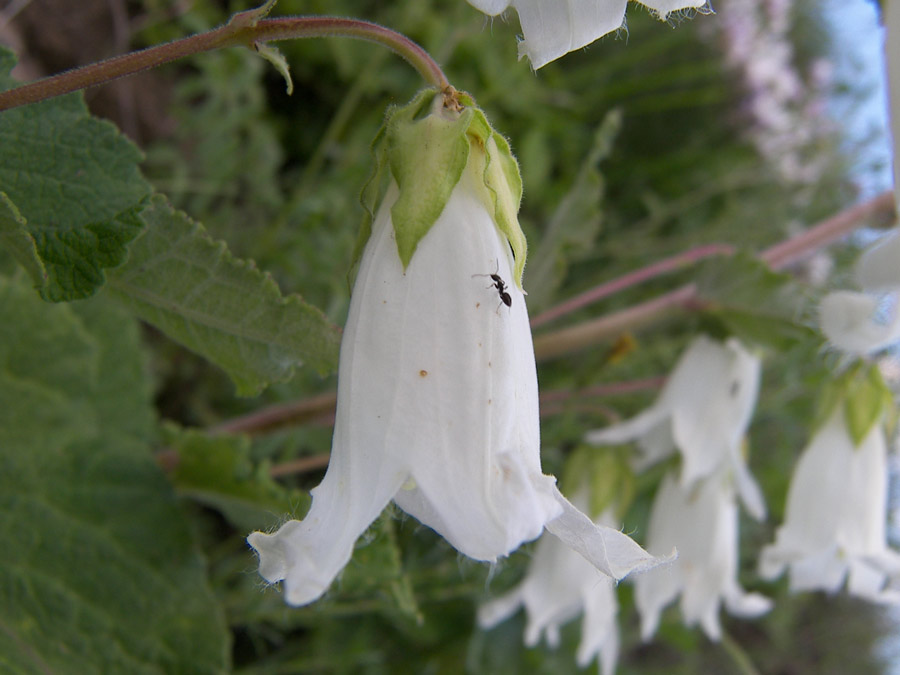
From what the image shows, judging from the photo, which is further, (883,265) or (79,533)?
(79,533)

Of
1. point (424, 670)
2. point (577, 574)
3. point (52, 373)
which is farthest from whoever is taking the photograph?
point (424, 670)

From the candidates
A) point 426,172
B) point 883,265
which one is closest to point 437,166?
point 426,172

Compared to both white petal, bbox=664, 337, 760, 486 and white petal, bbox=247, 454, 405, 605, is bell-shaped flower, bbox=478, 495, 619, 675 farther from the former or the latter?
white petal, bbox=247, 454, 405, 605

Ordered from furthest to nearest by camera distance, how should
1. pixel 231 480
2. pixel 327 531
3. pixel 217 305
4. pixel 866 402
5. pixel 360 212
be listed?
1. pixel 360 212
2. pixel 866 402
3. pixel 231 480
4. pixel 217 305
5. pixel 327 531

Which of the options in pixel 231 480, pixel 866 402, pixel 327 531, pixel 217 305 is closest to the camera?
pixel 327 531

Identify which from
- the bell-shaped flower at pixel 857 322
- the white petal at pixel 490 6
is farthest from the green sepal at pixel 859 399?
the white petal at pixel 490 6

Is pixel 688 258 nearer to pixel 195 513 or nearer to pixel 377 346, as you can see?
pixel 377 346

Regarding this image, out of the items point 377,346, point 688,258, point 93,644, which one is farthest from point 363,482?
point 688,258

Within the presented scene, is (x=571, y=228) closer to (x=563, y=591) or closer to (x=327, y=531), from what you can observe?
(x=563, y=591)
